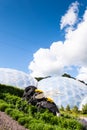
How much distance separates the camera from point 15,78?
59531 mm

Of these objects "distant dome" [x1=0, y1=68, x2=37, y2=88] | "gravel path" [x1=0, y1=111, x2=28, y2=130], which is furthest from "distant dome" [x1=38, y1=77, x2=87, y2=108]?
"gravel path" [x1=0, y1=111, x2=28, y2=130]

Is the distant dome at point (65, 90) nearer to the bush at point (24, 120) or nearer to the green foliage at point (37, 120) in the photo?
Result: the green foliage at point (37, 120)

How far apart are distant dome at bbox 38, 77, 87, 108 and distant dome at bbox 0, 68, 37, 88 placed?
2.68 meters

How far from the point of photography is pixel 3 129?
1307cm

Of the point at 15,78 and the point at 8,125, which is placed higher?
the point at 15,78

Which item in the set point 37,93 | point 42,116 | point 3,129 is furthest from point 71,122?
point 37,93

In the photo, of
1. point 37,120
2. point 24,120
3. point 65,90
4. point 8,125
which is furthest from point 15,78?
point 8,125

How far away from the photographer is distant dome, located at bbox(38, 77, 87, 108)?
55.8 m

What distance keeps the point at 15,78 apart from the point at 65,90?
9.83m

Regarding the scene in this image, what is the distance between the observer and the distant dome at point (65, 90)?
183 feet

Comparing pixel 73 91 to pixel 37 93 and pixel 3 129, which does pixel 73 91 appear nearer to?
pixel 37 93

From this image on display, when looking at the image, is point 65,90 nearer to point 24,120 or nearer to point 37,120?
point 37,120

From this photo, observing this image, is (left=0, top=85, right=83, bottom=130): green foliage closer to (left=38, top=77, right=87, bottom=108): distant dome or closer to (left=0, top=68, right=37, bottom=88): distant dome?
(left=38, top=77, right=87, bottom=108): distant dome

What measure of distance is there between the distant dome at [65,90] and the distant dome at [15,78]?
2679mm
